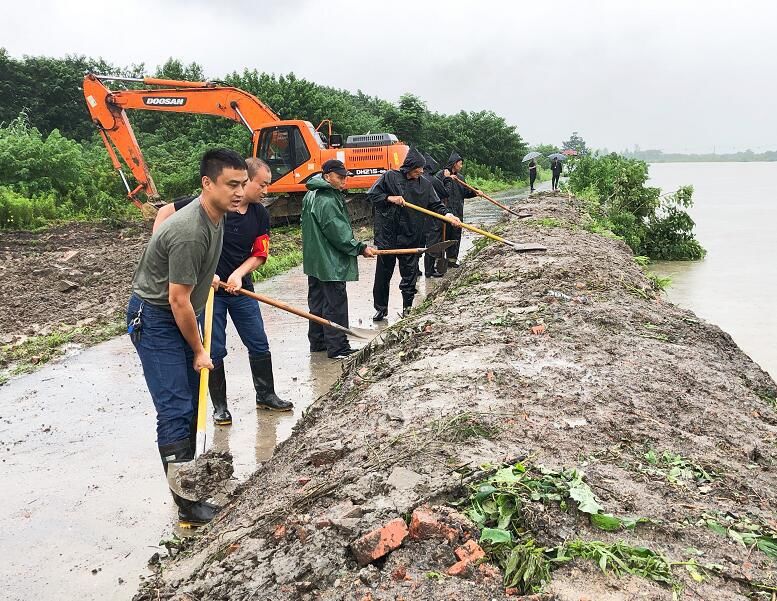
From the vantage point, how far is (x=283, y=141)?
15516 millimetres

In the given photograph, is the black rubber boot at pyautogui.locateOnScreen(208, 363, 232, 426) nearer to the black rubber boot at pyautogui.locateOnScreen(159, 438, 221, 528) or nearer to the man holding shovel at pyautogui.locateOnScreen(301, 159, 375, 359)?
the black rubber boot at pyautogui.locateOnScreen(159, 438, 221, 528)

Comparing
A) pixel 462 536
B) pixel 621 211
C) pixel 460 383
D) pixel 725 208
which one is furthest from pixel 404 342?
pixel 725 208

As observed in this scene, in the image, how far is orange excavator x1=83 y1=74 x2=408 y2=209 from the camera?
14.8 metres

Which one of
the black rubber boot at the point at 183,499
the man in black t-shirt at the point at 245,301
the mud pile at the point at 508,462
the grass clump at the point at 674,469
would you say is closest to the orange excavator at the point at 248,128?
the man in black t-shirt at the point at 245,301

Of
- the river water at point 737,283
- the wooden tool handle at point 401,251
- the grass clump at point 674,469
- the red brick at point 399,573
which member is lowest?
the river water at point 737,283

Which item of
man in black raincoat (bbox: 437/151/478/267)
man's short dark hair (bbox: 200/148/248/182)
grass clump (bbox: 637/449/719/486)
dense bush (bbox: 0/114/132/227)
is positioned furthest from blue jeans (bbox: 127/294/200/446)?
dense bush (bbox: 0/114/132/227)

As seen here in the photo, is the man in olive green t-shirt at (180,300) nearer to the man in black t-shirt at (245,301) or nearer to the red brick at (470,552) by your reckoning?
the man in black t-shirt at (245,301)

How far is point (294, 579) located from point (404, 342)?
10.5ft

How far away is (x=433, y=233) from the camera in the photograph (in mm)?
10336

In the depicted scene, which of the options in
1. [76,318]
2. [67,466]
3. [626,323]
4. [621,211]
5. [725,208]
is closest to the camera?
[67,466]

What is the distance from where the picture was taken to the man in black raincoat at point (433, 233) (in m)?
10.1

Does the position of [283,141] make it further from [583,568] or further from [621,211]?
[583,568]

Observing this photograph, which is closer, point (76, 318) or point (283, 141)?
point (76, 318)

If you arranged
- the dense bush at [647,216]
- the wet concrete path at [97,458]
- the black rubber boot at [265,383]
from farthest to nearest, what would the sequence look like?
the dense bush at [647,216], the black rubber boot at [265,383], the wet concrete path at [97,458]
